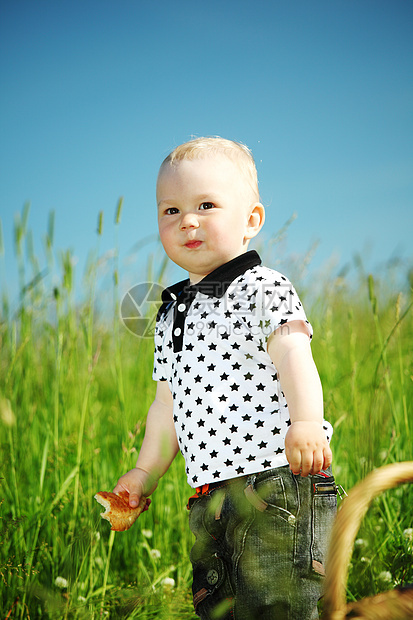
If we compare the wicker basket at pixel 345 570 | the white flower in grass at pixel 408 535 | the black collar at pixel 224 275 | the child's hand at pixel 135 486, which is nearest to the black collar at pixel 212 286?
the black collar at pixel 224 275

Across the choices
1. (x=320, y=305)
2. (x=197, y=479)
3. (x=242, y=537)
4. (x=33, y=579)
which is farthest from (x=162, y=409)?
(x=320, y=305)

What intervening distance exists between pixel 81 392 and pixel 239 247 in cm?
99

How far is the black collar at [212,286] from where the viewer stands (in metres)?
1.25

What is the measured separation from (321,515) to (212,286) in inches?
21.7

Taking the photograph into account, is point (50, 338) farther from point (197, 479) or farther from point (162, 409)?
point (197, 479)

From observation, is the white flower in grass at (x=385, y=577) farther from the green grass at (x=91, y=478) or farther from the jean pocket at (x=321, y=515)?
the jean pocket at (x=321, y=515)

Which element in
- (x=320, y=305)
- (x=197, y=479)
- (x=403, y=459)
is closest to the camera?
(x=197, y=479)

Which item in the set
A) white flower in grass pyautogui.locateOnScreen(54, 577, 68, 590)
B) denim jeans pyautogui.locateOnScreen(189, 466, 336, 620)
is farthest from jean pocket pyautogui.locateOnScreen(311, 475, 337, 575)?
white flower in grass pyautogui.locateOnScreen(54, 577, 68, 590)

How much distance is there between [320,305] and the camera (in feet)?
8.38

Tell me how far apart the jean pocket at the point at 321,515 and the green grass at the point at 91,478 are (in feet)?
0.36

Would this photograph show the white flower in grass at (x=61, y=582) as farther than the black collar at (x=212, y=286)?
Yes

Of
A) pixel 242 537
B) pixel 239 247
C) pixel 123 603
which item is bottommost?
pixel 123 603

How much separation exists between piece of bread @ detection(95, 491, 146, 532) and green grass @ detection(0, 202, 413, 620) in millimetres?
85

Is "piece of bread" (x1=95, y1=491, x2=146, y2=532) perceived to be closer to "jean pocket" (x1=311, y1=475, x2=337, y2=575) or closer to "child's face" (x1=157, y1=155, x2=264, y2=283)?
"jean pocket" (x1=311, y1=475, x2=337, y2=575)
